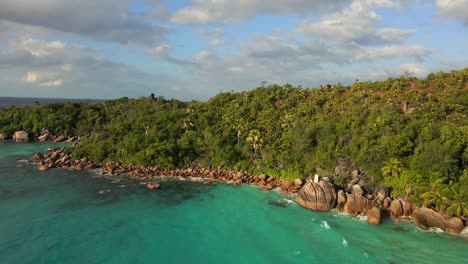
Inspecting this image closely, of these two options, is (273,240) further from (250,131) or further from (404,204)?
(250,131)

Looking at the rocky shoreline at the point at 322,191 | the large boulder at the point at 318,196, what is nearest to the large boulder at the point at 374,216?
the rocky shoreline at the point at 322,191

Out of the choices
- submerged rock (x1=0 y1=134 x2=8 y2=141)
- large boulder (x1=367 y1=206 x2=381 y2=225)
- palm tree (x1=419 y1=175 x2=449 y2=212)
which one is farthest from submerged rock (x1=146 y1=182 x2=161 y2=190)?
submerged rock (x1=0 y1=134 x2=8 y2=141)

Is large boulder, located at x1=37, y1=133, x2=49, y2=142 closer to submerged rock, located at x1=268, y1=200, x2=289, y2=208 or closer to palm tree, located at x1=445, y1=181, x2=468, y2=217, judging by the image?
submerged rock, located at x1=268, y1=200, x2=289, y2=208

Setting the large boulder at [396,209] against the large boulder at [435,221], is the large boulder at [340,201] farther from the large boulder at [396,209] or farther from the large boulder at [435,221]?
the large boulder at [435,221]

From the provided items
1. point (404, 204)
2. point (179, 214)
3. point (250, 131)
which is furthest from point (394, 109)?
point (179, 214)

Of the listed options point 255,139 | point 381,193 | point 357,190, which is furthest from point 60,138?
point 381,193

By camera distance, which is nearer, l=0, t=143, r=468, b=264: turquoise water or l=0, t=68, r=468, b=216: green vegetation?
l=0, t=143, r=468, b=264: turquoise water
